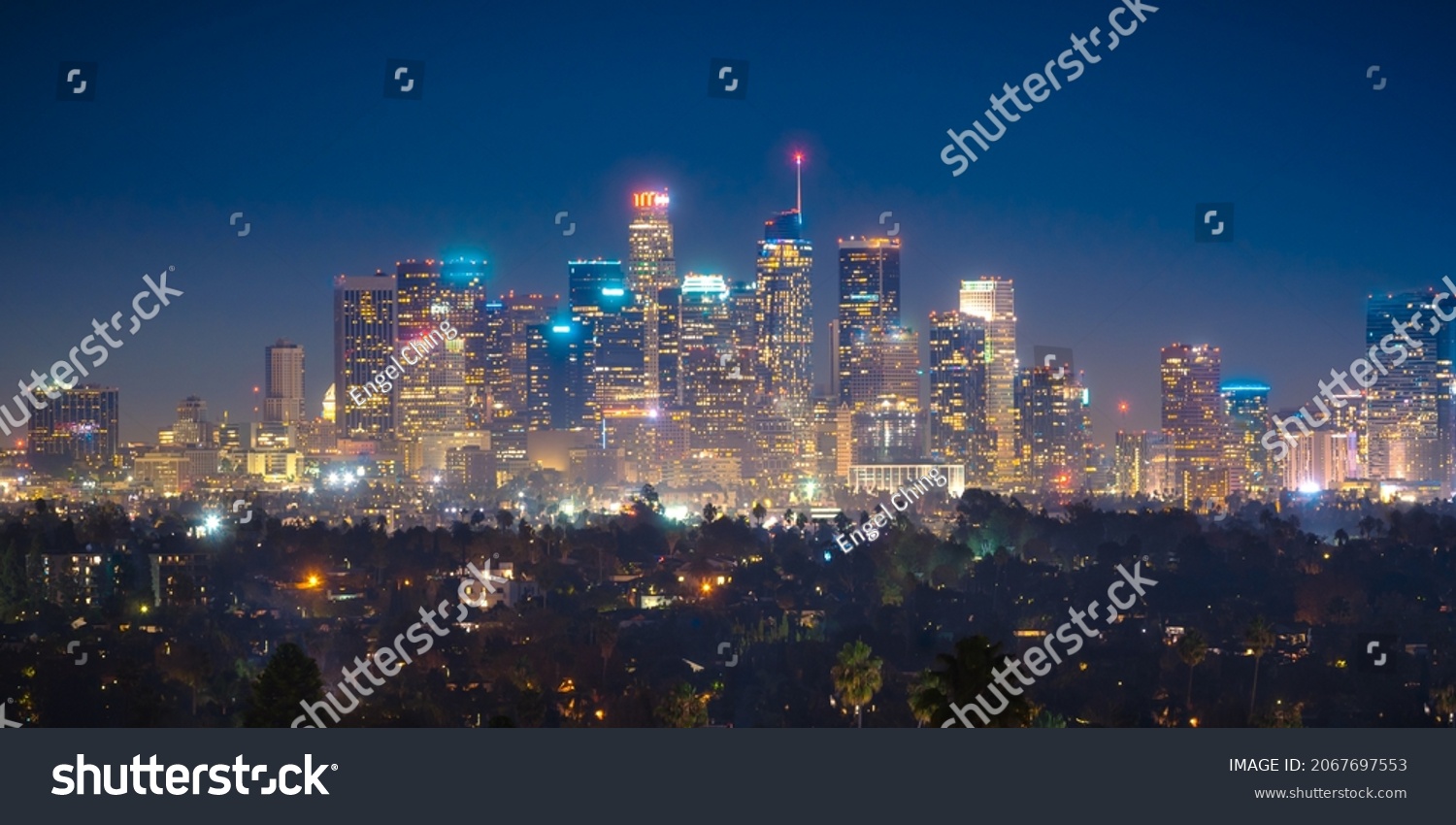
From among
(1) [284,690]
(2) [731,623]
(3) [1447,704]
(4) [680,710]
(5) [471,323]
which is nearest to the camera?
(1) [284,690]

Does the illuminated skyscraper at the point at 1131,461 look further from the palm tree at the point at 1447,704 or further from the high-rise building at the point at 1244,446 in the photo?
the palm tree at the point at 1447,704

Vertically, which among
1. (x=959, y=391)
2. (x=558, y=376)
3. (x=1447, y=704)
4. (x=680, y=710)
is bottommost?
(x=1447, y=704)

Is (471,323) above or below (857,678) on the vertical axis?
above

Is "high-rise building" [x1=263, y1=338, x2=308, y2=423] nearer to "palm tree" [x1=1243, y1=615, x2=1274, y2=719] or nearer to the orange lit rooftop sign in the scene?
the orange lit rooftop sign

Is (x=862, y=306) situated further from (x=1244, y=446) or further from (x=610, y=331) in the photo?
(x=1244, y=446)

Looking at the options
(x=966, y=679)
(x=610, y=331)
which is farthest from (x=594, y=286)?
(x=966, y=679)

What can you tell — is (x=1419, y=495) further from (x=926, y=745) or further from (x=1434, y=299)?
(x=926, y=745)

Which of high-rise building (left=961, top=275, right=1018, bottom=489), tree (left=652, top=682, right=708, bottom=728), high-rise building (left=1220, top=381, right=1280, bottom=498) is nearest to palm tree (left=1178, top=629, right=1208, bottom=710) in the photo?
tree (left=652, top=682, right=708, bottom=728)

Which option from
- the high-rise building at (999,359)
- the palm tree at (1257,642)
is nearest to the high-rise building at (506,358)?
the high-rise building at (999,359)
